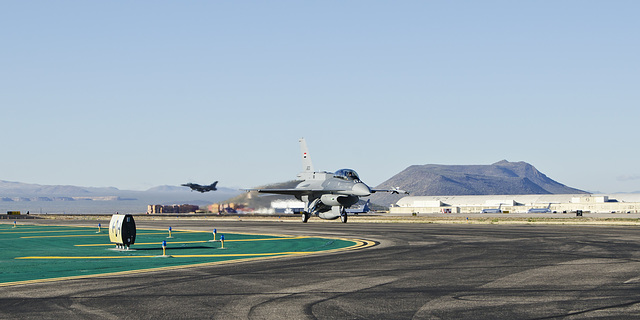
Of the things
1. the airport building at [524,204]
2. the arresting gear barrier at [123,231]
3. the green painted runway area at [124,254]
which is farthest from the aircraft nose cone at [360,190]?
the airport building at [524,204]

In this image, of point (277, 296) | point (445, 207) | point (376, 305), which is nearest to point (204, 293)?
point (277, 296)

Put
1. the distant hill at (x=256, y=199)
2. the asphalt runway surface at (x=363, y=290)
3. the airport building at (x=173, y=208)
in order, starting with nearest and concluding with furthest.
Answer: the asphalt runway surface at (x=363, y=290) < the distant hill at (x=256, y=199) < the airport building at (x=173, y=208)

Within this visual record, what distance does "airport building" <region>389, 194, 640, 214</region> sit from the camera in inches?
5231

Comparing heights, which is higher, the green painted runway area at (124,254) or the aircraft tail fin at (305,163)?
the aircraft tail fin at (305,163)

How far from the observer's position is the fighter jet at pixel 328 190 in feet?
179

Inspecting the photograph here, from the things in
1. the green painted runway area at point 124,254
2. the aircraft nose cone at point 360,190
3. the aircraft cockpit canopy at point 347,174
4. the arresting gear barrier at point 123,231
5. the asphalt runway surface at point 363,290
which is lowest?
the asphalt runway surface at point 363,290

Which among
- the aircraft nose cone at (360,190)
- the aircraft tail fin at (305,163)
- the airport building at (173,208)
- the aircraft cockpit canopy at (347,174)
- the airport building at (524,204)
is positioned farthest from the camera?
the airport building at (173,208)

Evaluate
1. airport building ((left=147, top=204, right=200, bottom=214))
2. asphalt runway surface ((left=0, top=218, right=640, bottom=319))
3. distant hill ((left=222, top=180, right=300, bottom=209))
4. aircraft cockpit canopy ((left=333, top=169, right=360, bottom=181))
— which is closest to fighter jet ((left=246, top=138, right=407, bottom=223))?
aircraft cockpit canopy ((left=333, top=169, right=360, bottom=181))

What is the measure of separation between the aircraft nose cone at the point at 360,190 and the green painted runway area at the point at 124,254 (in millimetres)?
17250

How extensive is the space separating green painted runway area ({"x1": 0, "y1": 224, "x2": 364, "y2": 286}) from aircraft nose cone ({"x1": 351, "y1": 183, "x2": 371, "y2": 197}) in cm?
1725

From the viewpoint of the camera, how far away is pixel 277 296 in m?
13.8

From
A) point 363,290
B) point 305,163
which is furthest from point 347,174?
point 363,290

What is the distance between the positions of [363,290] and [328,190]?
41877mm

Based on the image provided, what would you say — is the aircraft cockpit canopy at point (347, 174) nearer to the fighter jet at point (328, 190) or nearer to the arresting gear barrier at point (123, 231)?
the fighter jet at point (328, 190)
